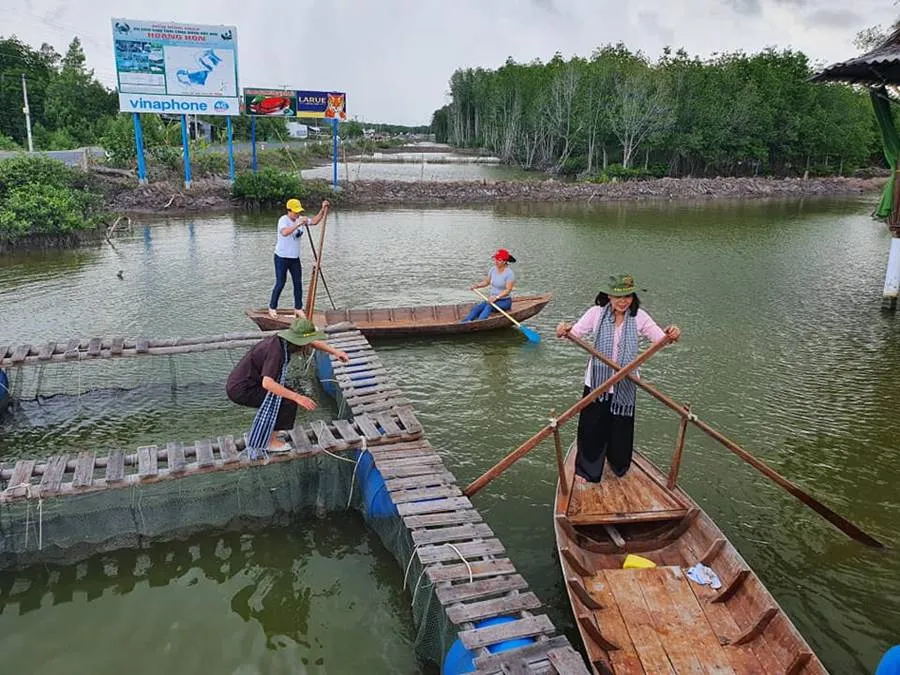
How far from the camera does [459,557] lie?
16.8 feet

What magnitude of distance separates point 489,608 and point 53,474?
173 inches

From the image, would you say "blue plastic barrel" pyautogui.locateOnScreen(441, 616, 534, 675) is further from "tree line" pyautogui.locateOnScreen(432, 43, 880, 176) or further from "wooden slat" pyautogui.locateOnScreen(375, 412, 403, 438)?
"tree line" pyautogui.locateOnScreen(432, 43, 880, 176)

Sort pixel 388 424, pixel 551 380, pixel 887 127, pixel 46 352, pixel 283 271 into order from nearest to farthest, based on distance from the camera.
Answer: pixel 388 424, pixel 46 352, pixel 551 380, pixel 283 271, pixel 887 127

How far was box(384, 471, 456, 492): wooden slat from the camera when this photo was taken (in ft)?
20.1

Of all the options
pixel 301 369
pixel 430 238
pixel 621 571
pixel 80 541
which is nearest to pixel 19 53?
pixel 430 238

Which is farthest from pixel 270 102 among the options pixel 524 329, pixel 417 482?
pixel 417 482

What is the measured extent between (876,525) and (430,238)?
18575 mm

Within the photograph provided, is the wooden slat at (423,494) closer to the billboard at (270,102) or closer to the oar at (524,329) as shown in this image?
the oar at (524,329)

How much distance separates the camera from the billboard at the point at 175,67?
26.7m

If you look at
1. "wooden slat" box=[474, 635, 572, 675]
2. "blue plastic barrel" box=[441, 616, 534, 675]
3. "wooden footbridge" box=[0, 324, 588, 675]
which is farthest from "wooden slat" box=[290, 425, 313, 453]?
"wooden slat" box=[474, 635, 572, 675]

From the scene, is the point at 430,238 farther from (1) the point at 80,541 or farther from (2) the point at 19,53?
(2) the point at 19,53

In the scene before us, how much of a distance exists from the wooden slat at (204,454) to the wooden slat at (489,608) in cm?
302

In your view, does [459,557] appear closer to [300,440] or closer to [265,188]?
[300,440]

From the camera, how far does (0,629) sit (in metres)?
5.29
